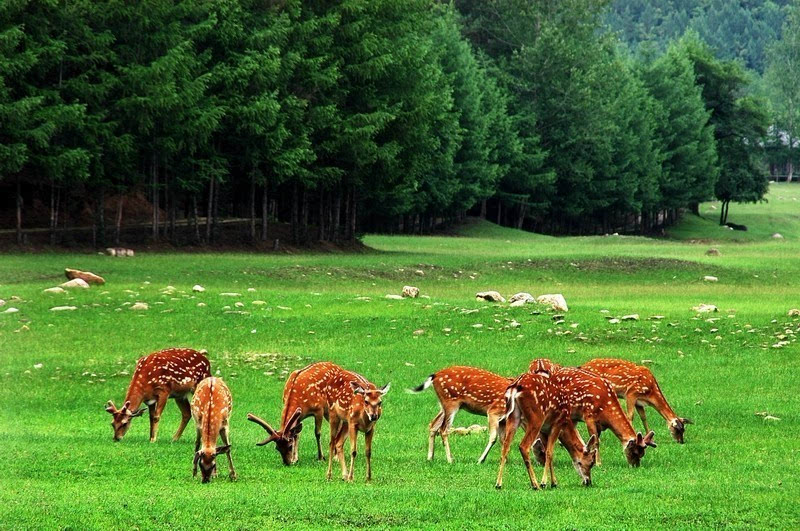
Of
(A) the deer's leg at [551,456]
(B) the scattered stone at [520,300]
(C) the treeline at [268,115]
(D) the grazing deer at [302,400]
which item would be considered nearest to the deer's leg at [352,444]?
(D) the grazing deer at [302,400]

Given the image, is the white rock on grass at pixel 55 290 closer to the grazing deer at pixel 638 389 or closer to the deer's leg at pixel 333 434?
the grazing deer at pixel 638 389

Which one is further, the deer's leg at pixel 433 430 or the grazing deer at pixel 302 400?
the deer's leg at pixel 433 430

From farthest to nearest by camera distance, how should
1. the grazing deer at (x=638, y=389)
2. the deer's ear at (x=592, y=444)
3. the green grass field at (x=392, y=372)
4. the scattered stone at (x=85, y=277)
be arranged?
1. the scattered stone at (x=85, y=277)
2. the grazing deer at (x=638, y=389)
3. the deer's ear at (x=592, y=444)
4. the green grass field at (x=392, y=372)

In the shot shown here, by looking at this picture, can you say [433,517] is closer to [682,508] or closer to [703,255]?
[682,508]

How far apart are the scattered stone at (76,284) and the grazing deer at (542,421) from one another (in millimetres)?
22354

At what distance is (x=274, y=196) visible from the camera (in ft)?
214

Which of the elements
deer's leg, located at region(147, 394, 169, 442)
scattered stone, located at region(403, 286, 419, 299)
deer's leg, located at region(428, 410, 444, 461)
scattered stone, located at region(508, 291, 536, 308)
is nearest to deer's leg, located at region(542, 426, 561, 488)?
deer's leg, located at region(428, 410, 444, 461)

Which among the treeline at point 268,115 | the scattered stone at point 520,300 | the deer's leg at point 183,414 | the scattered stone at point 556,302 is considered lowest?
the deer's leg at point 183,414

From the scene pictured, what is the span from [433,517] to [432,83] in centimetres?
4911

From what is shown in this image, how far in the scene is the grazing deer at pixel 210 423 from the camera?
1440cm

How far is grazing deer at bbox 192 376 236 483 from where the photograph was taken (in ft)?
47.2

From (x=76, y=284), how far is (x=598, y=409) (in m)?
22.6

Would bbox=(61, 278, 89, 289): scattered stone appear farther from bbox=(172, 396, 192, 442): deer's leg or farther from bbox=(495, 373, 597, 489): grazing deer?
bbox=(495, 373, 597, 489): grazing deer

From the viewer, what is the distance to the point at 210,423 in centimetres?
1458
